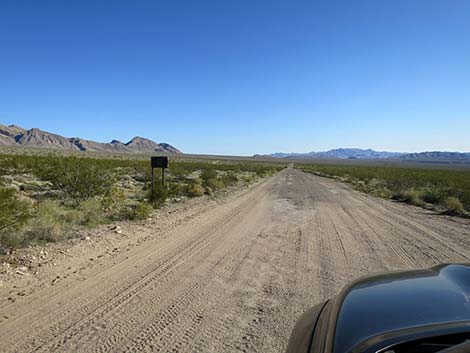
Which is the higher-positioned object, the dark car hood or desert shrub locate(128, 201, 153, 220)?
the dark car hood

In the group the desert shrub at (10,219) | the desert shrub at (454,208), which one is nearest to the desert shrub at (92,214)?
the desert shrub at (10,219)

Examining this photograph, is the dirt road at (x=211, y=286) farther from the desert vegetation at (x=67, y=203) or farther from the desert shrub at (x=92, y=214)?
the desert shrub at (x=92, y=214)

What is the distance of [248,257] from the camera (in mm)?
8070

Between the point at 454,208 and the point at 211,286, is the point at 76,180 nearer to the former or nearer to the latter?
the point at 211,286

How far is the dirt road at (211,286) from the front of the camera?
431cm

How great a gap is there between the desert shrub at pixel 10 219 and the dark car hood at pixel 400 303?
7.45 m

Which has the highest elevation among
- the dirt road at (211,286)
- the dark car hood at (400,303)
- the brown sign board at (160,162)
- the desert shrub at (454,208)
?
the brown sign board at (160,162)

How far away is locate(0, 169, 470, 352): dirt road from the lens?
4.31 metres

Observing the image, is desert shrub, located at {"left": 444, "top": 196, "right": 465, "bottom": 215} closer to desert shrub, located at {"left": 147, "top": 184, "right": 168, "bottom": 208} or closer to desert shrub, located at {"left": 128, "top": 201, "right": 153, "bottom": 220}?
desert shrub, located at {"left": 147, "top": 184, "right": 168, "bottom": 208}

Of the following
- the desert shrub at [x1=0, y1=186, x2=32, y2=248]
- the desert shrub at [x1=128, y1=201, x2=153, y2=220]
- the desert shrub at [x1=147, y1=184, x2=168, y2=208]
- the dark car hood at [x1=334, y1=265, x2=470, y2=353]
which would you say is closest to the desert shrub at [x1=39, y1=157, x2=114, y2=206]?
the desert shrub at [x1=147, y1=184, x2=168, y2=208]

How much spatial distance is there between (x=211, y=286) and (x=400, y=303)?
164 inches

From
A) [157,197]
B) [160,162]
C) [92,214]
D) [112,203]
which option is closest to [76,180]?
[112,203]

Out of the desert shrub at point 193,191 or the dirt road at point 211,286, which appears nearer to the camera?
the dirt road at point 211,286

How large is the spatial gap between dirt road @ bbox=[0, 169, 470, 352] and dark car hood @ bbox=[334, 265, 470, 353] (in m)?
1.84
